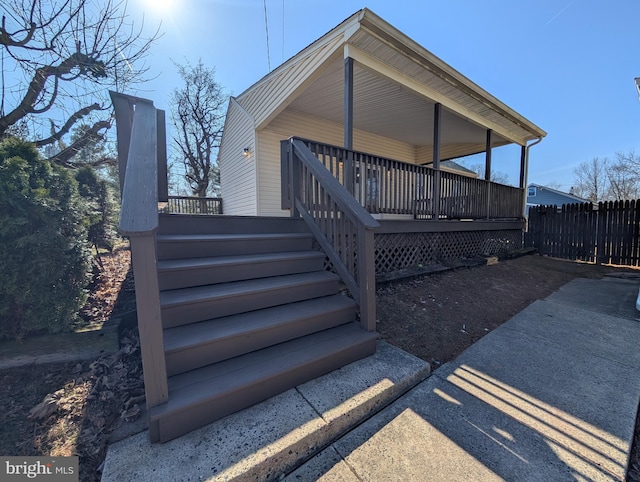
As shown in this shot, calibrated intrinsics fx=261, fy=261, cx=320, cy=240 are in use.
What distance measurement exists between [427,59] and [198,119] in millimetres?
13990

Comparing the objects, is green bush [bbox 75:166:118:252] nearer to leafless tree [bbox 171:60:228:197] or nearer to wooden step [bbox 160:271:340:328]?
wooden step [bbox 160:271:340:328]

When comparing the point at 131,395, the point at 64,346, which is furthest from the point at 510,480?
the point at 64,346

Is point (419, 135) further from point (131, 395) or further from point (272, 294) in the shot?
point (131, 395)

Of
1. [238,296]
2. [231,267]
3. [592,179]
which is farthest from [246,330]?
[592,179]

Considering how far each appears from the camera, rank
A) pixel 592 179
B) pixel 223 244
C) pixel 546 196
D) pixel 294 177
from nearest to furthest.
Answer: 1. pixel 223 244
2. pixel 294 177
3. pixel 546 196
4. pixel 592 179

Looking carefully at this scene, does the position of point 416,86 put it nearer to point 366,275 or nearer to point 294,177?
point 294,177

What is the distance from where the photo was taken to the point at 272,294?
2271 mm

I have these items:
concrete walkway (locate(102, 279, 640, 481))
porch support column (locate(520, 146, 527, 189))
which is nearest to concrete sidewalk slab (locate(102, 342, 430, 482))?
concrete walkway (locate(102, 279, 640, 481))

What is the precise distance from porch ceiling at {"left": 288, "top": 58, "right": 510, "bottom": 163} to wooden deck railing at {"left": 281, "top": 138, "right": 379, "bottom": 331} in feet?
8.10

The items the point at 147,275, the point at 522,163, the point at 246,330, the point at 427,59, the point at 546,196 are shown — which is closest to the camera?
the point at 147,275

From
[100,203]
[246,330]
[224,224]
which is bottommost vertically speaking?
[246,330]

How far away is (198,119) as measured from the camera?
14805 millimetres

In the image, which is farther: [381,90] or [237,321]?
[381,90]

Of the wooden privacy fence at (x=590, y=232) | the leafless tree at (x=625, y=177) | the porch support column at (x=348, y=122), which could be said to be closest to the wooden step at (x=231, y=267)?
the porch support column at (x=348, y=122)
